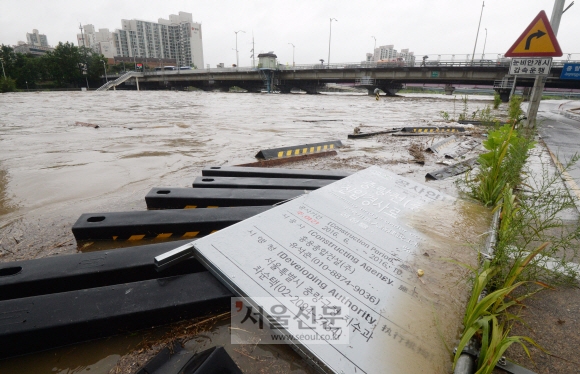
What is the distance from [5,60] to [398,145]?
92.9 meters

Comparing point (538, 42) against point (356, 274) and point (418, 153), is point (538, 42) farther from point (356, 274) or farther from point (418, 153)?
point (356, 274)

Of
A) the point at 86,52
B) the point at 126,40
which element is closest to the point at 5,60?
the point at 86,52

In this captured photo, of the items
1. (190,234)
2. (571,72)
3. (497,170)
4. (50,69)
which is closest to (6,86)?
(50,69)

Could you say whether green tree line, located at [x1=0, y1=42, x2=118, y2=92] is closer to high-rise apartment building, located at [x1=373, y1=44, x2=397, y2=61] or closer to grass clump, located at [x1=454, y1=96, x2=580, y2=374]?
grass clump, located at [x1=454, y1=96, x2=580, y2=374]

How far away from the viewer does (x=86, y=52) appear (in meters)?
79.6

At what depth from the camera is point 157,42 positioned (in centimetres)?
13462

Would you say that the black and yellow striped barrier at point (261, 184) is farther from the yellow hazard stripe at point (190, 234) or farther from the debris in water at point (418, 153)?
the debris in water at point (418, 153)

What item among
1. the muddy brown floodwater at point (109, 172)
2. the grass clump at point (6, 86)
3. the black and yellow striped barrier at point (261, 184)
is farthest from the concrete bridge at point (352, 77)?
the black and yellow striped barrier at point (261, 184)

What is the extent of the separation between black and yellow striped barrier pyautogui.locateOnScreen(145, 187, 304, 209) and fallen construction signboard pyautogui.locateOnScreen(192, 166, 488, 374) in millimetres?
732

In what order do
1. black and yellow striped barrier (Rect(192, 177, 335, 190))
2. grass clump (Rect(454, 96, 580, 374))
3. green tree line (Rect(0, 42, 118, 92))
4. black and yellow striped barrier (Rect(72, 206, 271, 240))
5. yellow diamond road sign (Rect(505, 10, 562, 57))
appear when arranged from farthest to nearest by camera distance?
green tree line (Rect(0, 42, 118, 92))
yellow diamond road sign (Rect(505, 10, 562, 57))
black and yellow striped barrier (Rect(192, 177, 335, 190))
black and yellow striped barrier (Rect(72, 206, 271, 240))
grass clump (Rect(454, 96, 580, 374))

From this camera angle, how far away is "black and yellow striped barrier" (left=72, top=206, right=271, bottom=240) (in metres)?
2.65

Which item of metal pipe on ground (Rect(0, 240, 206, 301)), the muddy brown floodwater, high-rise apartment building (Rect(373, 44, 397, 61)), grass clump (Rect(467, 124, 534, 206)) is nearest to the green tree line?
the muddy brown floodwater

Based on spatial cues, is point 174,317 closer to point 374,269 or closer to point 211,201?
point 374,269

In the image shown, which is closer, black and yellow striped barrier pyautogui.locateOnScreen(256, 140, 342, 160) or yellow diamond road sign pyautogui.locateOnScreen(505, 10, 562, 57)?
yellow diamond road sign pyautogui.locateOnScreen(505, 10, 562, 57)
